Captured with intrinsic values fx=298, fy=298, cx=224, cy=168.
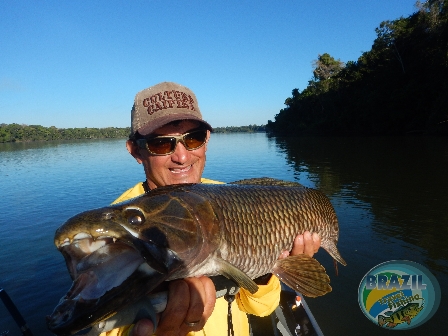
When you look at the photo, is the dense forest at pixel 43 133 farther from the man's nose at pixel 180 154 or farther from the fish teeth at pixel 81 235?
the fish teeth at pixel 81 235

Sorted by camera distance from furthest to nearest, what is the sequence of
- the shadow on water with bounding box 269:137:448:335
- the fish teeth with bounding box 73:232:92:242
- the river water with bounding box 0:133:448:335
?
the river water with bounding box 0:133:448:335 < the shadow on water with bounding box 269:137:448:335 < the fish teeth with bounding box 73:232:92:242

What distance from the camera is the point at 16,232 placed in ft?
42.1

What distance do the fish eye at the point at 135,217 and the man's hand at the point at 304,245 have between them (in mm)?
1259

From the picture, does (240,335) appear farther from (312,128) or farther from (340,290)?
(312,128)

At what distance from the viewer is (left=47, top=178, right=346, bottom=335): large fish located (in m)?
1.29

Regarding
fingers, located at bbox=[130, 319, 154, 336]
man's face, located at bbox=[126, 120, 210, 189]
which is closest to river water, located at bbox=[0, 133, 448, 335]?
man's face, located at bbox=[126, 120, 210, 189]

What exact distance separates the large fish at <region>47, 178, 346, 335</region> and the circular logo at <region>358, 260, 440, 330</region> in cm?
292

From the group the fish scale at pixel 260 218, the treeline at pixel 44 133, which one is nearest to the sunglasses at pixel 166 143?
the fish scale at pixel 260 218

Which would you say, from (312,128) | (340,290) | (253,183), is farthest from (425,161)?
(312,128)

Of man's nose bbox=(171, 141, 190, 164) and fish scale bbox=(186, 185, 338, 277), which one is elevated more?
man's nose bbox=(171, 141, 190, 164)

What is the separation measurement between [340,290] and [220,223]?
6.27 m

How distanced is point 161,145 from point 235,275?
1543 millimetres

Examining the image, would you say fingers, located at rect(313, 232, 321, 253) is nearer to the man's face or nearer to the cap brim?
the man's face

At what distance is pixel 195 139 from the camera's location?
306 cm
